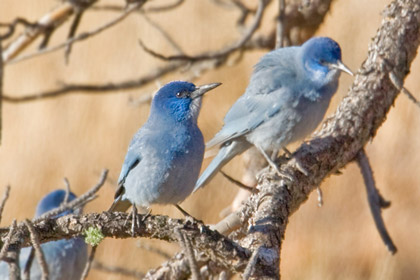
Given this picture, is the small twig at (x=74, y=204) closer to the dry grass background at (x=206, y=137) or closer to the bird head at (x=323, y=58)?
the bird head at (x=323, y=58)

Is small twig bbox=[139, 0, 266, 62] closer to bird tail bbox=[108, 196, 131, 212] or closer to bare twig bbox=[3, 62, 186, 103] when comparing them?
bare twig bbox=[3, 62, 186, 103]

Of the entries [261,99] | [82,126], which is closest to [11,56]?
[82,126]

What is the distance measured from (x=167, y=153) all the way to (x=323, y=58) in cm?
116

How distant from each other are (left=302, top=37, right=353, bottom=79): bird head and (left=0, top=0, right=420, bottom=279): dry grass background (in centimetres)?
146

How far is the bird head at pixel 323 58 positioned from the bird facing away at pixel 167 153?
825 millimetres

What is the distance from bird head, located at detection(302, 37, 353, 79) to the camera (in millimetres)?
→ 3701

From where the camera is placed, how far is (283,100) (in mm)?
3693

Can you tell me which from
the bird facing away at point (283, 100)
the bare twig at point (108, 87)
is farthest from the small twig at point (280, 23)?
the bare twig at point (108, 87)

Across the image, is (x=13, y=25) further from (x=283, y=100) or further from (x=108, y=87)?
(x=283, y=100)

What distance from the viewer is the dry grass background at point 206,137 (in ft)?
17.2

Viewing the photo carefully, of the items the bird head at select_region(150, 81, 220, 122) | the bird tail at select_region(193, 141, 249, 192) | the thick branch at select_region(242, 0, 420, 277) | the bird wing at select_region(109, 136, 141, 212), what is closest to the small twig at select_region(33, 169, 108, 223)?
the bird wing at select_region(109, 136, 141, 212)

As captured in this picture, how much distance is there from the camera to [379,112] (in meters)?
3.50

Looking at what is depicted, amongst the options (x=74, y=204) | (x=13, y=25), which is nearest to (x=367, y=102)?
(x=74, y=204)

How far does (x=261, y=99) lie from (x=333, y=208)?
1886mm
